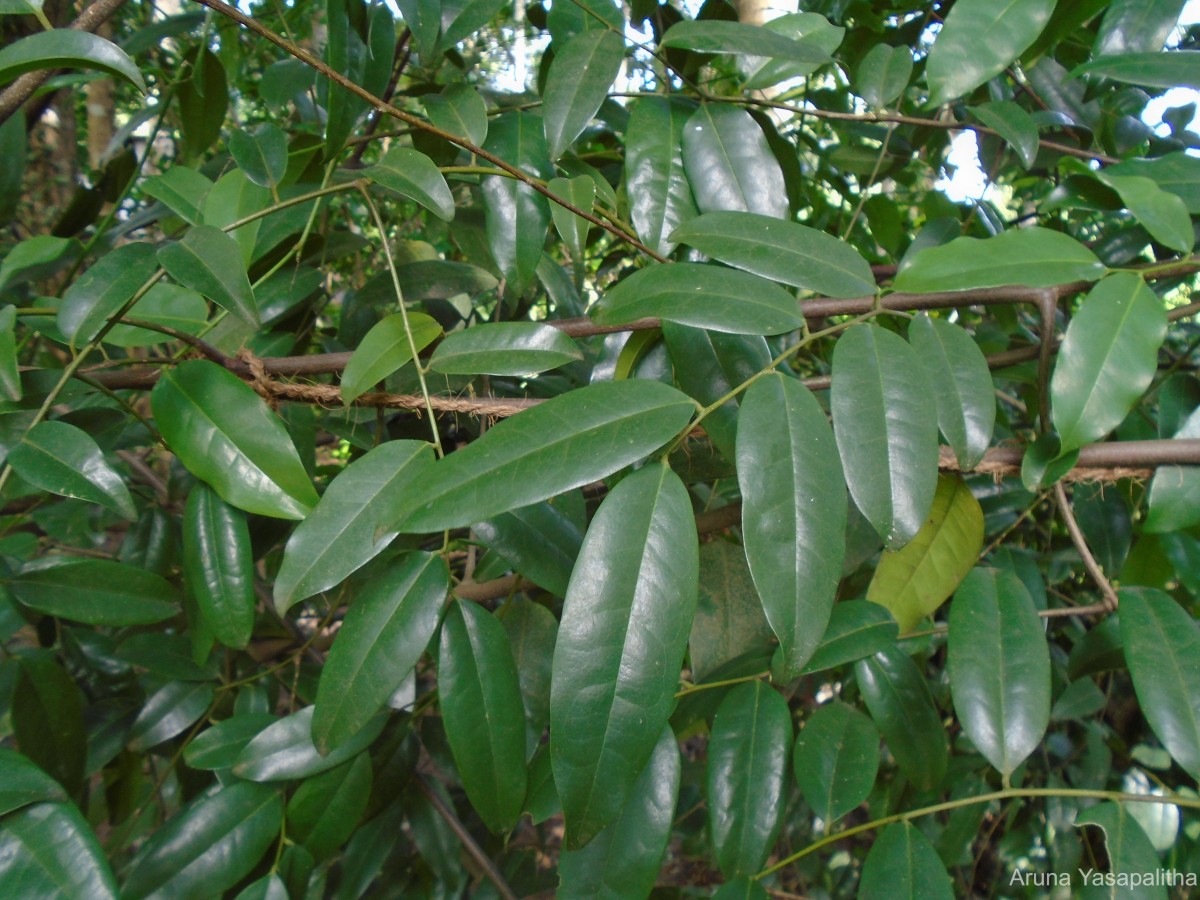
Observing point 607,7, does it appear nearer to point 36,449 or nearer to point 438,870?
point 36,449

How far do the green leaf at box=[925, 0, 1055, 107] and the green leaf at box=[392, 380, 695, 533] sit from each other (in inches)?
10.4

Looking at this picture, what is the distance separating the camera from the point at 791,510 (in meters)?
0.34

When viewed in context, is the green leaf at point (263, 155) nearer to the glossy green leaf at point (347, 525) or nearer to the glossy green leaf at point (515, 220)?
the glossy green leaf at point (515, 220)

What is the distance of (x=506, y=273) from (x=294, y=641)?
1.42 ft

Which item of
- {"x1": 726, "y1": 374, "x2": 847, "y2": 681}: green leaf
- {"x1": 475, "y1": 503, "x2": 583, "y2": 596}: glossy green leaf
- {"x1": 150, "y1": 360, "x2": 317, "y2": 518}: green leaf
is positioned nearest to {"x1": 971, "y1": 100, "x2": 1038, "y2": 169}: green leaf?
{"x1": 726, "y1": 374, "x2": 847, "y2": 681}: green leaf

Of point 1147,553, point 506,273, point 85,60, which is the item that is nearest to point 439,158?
point 506,273

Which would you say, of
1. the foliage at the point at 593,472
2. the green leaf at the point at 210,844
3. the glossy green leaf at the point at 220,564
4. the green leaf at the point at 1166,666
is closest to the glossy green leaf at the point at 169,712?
the foliage at the point at 593,472

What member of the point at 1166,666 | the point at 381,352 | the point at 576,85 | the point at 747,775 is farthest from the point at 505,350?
the point at 1166,666

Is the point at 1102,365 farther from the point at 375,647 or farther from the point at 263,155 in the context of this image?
the point at 263,155

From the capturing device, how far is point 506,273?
1.72 feet

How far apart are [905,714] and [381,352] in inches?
16.7

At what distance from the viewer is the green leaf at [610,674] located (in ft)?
1.02

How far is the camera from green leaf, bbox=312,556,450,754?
1.20 feet

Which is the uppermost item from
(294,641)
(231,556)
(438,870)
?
(231,556)
